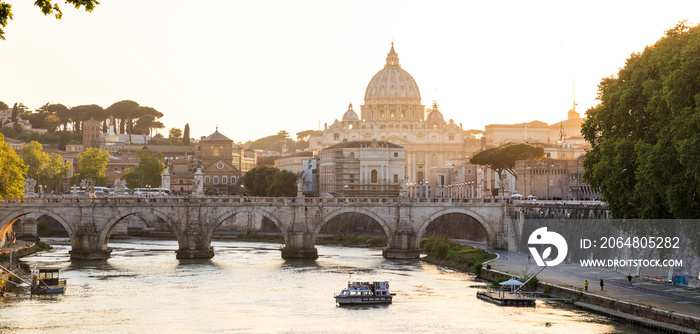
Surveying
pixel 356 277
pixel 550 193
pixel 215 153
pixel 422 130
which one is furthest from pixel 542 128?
pixel 356 277

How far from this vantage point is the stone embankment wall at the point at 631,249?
40281mm

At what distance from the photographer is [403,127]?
187 m

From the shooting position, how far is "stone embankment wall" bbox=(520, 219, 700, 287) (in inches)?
1586

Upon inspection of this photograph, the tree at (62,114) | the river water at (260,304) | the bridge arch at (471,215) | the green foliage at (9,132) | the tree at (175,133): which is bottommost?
the river water at (260,304)

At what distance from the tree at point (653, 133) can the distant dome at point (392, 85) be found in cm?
14870

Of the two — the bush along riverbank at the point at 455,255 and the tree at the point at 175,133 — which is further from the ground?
the tree at the point at 175,133

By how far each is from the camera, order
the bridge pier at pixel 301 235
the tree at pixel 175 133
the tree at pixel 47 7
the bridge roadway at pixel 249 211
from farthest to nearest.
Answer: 1. the tree at pixel 175 133
2. the bridge pier at pixel 301 235
3. the bridge roadway at pixel 249 211
4. the tree at pixel 47 7

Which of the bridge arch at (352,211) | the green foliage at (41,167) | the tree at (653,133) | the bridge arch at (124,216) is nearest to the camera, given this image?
the tree at (653,133)

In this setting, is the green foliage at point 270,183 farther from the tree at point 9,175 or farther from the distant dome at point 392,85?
the distant dome at point 392,85

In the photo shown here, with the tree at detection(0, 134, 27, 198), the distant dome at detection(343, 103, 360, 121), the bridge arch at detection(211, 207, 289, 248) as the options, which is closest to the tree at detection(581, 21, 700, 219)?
the bridge arch at detection(211, 207, 289, 248)

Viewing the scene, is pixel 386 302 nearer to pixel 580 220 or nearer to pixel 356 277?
pixel 356 277

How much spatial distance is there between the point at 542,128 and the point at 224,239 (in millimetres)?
117753

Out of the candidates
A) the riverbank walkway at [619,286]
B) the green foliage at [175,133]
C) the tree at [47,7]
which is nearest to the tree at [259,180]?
the riverbank walkway at [619,286]

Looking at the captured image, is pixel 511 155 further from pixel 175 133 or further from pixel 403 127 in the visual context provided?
pixel 175 133
